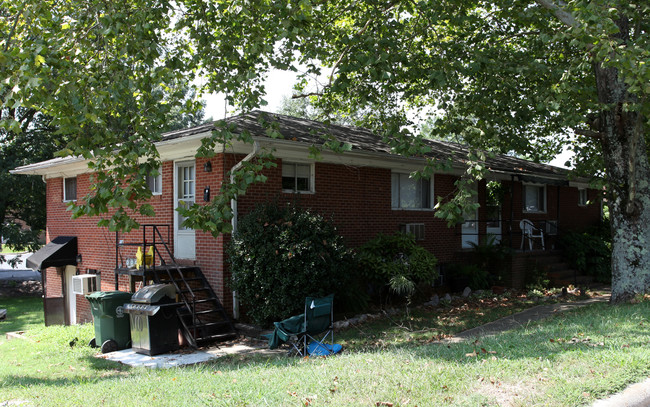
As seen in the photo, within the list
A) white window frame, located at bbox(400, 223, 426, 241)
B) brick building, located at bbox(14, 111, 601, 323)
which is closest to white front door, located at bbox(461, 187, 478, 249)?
brick building, located at bbox(14, 111, 601, 323)

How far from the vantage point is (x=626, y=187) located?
10.6 m

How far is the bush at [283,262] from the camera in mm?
10047

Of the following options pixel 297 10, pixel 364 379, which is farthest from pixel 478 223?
pixel 364 379

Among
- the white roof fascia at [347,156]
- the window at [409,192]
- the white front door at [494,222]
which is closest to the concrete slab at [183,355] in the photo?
the white roof fascia at [347,156]

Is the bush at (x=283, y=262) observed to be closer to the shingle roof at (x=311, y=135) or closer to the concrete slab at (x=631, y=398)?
the shingle roof at (x=311, y=135)

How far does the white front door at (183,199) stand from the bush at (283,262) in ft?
6.07

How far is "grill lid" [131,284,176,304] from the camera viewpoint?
32.4 ft

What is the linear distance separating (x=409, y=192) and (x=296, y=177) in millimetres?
4069

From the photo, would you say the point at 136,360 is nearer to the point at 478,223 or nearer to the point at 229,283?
the point at 229,283

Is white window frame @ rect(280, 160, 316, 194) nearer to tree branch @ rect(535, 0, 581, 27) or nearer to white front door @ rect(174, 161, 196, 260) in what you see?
white front door @ rect(174, 161, 196, 260)

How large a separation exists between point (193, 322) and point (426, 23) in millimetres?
8549

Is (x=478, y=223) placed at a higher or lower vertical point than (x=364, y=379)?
higher

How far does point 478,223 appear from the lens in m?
16.9

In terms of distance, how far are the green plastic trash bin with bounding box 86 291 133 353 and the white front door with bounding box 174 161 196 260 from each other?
1915 mm
